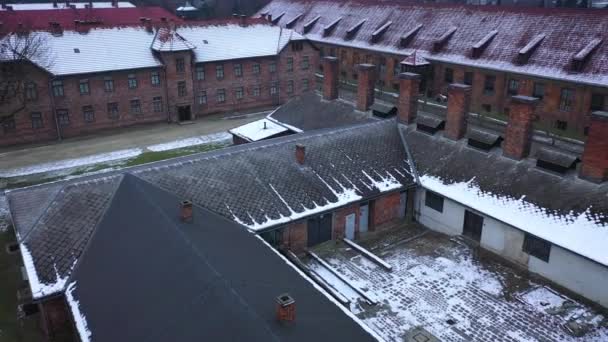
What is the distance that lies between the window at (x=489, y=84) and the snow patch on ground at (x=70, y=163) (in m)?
24.9

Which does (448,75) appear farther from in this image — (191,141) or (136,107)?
(136,107)

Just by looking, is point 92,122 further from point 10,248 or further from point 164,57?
point 10,248

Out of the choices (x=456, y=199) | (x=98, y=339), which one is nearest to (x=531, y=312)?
(x=456, y=199)

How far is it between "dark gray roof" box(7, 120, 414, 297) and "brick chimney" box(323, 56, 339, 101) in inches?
209

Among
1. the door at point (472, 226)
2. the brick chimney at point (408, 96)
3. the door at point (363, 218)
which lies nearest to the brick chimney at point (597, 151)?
the door at point (472, 226)

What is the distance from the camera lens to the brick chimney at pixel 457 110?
20.4m

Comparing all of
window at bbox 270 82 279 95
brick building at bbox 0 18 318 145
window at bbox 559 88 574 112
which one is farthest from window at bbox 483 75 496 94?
window at bbox 270 82 279 95

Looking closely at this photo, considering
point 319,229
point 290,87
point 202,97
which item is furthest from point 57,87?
point 319,229

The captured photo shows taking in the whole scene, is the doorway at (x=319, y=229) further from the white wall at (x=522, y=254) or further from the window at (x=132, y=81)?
the window at (x=132, y=81)

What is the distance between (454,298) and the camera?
52.8 ft

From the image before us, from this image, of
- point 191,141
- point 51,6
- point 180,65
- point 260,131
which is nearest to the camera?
point 260,131

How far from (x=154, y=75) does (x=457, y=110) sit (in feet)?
81.6

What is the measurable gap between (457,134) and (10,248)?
754 inches

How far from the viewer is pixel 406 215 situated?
69.4ft
